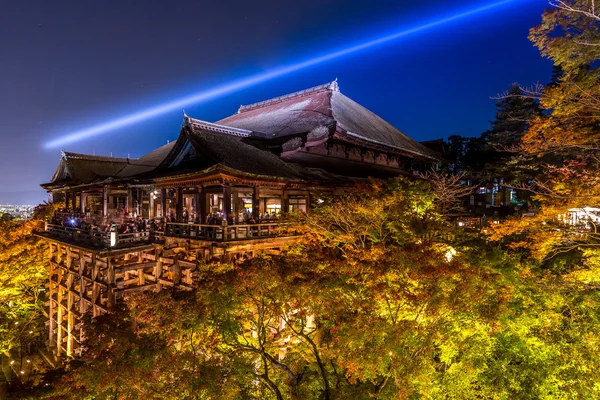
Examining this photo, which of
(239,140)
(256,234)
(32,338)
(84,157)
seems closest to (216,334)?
(256,234)

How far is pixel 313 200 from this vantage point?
20656mm

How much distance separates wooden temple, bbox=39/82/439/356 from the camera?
1496cm

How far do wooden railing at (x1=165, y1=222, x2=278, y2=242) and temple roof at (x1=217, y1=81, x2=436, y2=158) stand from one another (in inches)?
326

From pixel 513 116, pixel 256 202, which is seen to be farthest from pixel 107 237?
pixel 513 116

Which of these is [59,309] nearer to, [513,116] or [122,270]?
[122,270]

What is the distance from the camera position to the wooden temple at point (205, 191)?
1496cm

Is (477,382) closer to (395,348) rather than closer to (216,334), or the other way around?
(395,348)

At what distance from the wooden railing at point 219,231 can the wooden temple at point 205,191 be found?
67 mm

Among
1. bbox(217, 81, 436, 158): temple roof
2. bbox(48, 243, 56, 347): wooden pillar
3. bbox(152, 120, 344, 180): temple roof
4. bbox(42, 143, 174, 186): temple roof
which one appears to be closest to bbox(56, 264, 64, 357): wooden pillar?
bbox(48, 243, 56, 347): wooden pillar

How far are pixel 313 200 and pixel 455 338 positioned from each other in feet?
36.1

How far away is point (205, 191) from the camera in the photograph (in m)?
17.7

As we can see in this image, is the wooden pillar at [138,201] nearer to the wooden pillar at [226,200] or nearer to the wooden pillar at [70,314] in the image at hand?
the wooden pillar at [70,314]

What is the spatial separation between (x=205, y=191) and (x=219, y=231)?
421cm

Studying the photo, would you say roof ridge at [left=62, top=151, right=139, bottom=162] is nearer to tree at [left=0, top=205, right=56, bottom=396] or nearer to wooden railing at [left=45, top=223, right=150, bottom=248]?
tree at [left=0, top=205, right=56, bottom=396]
